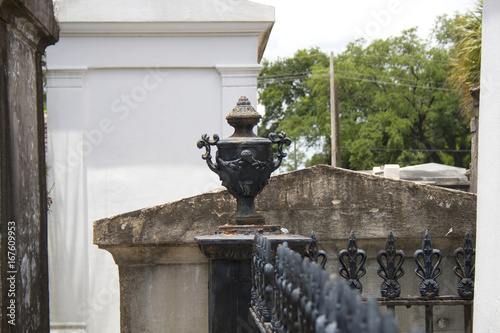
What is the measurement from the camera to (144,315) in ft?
16.0

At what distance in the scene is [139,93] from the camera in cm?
841

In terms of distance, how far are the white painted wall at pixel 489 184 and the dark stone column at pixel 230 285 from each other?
1.02m

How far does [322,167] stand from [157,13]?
4248 millimetres

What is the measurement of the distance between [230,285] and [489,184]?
162cm

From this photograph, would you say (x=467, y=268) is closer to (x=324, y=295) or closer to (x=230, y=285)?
(x=230, y=285)

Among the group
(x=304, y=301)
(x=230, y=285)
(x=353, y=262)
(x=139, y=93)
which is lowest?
(x=230, y=285)

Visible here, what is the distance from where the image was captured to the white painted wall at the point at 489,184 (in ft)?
10.7

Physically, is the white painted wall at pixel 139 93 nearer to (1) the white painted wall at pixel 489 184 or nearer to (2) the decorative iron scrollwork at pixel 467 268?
(2) the decorative iron scrollwork at pixel 467 268

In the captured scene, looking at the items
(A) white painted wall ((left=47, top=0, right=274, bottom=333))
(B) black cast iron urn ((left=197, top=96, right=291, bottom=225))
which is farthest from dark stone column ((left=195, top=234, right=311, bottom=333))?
(A) white painted wall ((left=47, top=0, right=274, bottom=333))

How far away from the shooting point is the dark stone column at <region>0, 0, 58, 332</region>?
3510mm

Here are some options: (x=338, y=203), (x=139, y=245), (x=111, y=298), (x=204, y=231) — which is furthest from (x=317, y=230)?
(x=111, y=298)

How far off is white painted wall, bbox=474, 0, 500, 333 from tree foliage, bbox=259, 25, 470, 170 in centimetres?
3357

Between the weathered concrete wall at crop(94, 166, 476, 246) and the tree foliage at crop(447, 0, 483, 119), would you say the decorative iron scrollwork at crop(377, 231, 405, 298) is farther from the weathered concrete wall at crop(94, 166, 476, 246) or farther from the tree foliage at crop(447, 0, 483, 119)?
the tree foliage at crop(447, 0, 483, 119)

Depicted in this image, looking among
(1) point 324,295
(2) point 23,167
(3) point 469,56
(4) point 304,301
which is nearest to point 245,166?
(2) point 23,167
